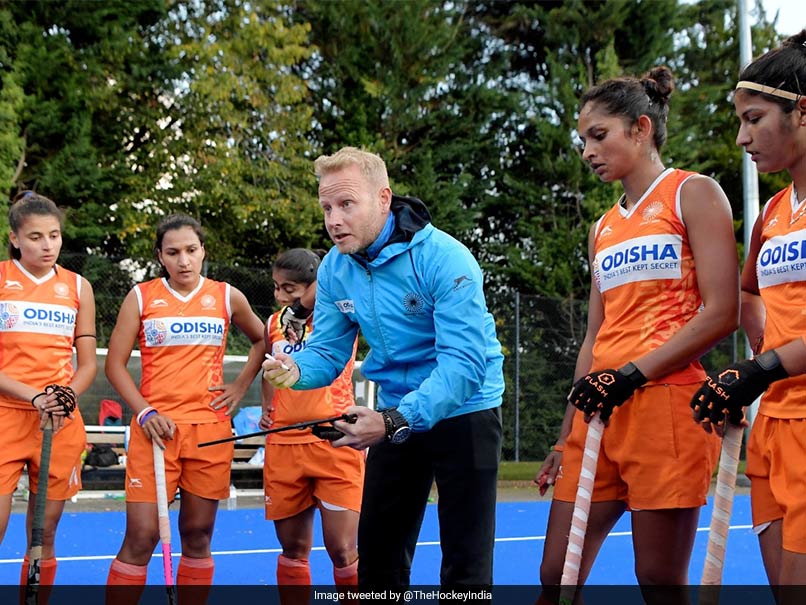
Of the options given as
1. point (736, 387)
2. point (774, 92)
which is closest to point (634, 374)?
point (736, 387)

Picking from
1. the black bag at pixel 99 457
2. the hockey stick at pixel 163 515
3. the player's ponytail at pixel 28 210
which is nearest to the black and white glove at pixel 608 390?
the hockey stick at pixel 163 515

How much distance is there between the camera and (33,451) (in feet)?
16.1

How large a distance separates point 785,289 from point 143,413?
307 centimetres

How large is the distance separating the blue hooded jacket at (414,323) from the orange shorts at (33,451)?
184 cm

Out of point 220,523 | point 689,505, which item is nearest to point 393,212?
point 689,505

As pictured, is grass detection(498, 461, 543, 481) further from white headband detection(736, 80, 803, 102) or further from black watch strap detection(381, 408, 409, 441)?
white headband detection(736, 80, 803, 102)

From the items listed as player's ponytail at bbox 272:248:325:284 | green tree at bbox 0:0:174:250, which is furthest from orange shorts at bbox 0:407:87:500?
green tree at bbox 0:0:174:250

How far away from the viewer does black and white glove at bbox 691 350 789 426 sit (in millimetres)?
2771

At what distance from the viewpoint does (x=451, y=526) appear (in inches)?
133

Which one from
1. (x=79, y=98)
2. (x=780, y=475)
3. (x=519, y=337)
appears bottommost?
(x=780, y=475)

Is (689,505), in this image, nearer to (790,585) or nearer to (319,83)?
(790,585)

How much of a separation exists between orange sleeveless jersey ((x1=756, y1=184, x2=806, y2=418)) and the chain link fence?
9079mm

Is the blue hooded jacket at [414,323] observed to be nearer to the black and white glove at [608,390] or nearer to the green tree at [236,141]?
the black and white glove at [608,390]

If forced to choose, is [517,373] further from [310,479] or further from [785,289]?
[785,289]
